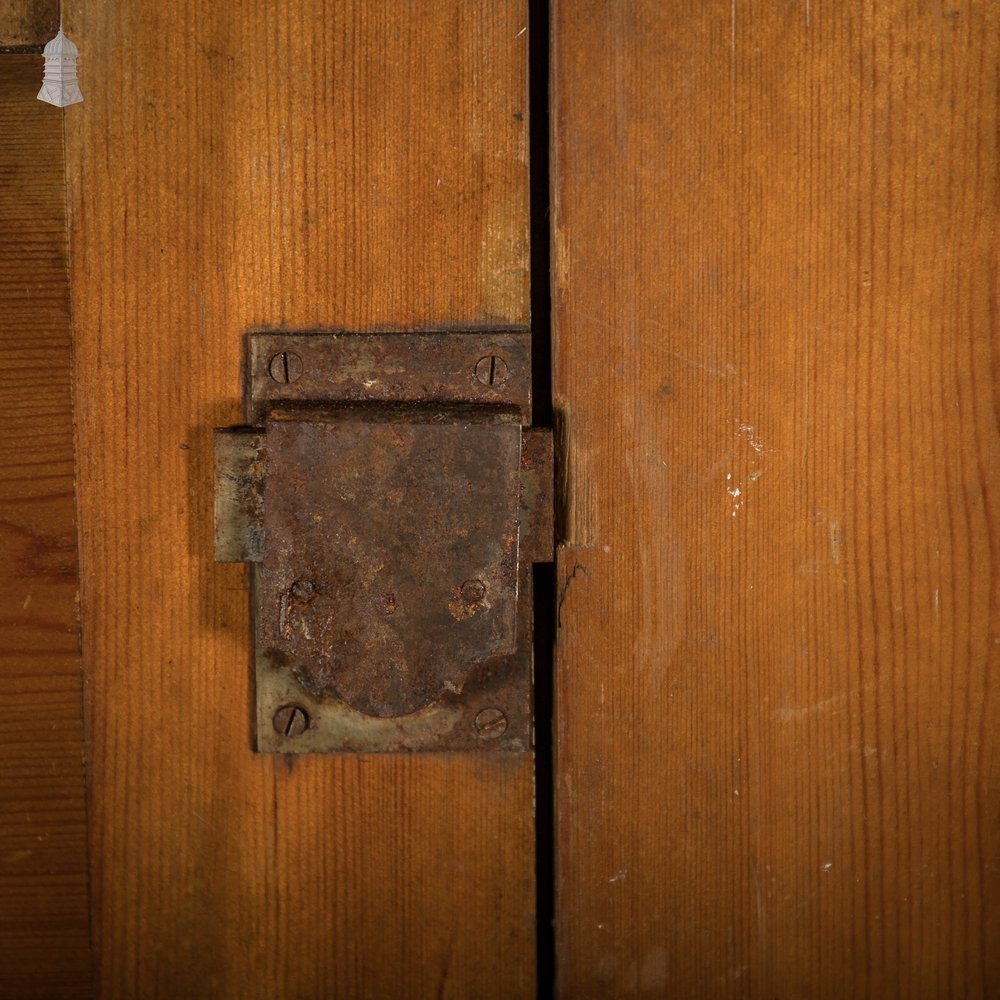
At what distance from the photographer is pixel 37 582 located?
1.86 feet

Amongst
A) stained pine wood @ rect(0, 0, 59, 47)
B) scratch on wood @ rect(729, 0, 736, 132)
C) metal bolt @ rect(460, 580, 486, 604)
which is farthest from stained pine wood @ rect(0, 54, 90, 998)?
scratch on wood @ rect(729, 0, 736, 132)

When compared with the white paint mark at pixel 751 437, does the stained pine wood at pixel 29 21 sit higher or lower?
higher

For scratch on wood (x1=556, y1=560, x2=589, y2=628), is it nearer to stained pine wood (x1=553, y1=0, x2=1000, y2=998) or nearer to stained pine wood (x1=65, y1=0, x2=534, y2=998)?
stained pine wood (x1=553, y1=0, x2=1000, y2=998)

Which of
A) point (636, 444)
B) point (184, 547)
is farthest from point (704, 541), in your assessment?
point (184, 547)

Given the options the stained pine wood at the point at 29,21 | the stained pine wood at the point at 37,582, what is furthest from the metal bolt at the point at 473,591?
the stained pine wood at the point at 29,21

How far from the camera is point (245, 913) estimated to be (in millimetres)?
578

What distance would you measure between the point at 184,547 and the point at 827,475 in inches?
18.1

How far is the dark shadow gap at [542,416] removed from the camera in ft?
1.82

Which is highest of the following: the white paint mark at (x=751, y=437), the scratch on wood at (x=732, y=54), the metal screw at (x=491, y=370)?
the scratch on wood at (x=732, y=54)

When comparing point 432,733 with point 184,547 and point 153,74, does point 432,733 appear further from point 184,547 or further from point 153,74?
point 153,74

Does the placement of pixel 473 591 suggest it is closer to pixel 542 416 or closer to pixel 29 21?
pixel 542 416

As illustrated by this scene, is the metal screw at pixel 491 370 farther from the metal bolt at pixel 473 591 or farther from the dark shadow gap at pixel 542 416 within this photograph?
the metal bolt at pixel 473 591

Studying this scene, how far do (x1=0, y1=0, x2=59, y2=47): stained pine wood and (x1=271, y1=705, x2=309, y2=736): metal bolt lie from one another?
19.5 inches

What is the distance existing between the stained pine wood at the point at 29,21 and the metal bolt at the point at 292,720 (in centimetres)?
50
